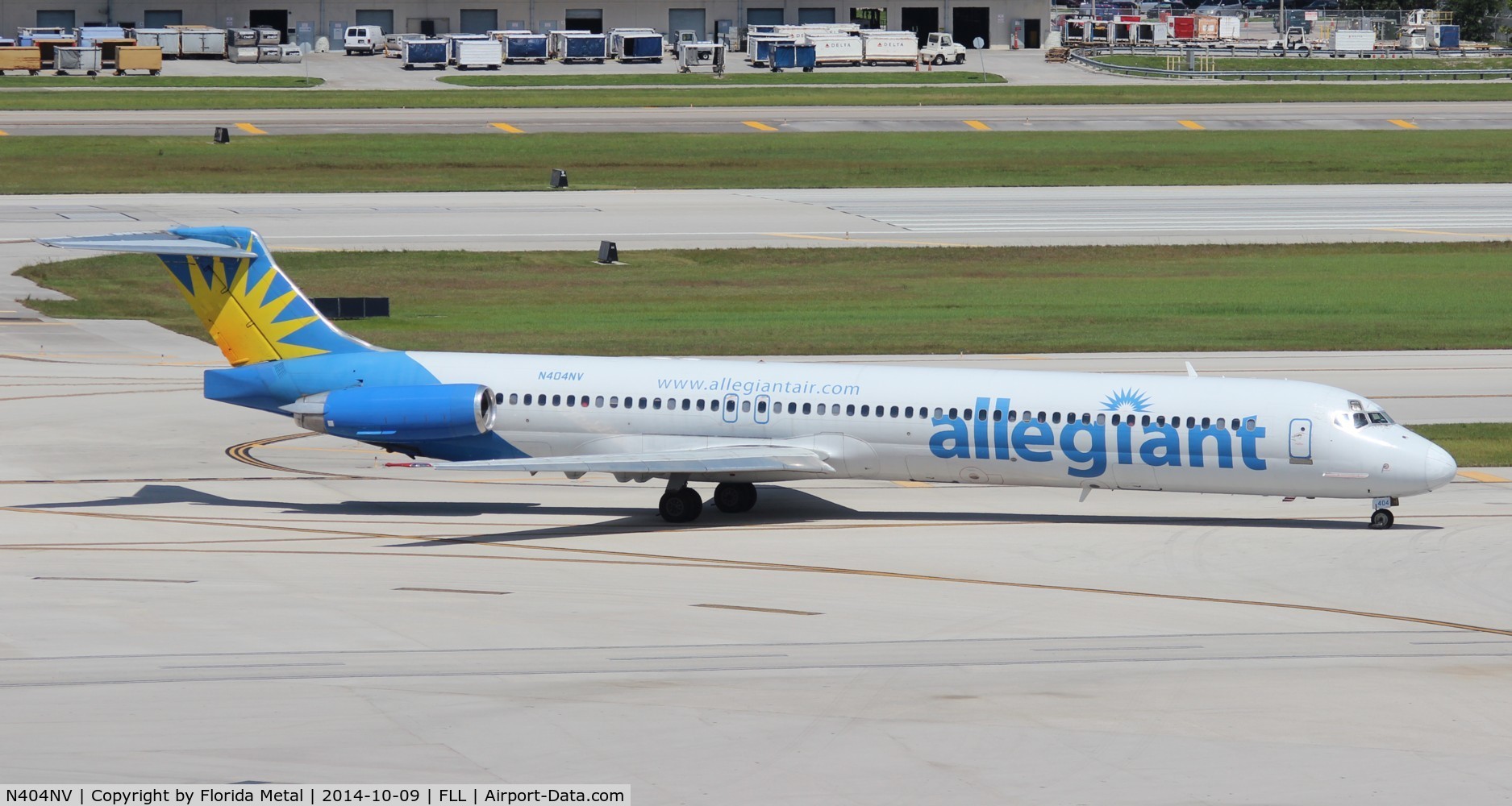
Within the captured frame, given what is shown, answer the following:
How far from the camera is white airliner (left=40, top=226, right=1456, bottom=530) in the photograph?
30.2 m

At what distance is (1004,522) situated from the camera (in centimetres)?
3183

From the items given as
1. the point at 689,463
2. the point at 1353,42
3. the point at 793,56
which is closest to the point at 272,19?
the point at 793,56

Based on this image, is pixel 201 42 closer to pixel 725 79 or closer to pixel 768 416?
pixel 725 79

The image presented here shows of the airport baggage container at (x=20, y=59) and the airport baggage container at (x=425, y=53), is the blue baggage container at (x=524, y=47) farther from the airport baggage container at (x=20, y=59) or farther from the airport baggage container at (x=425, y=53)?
the airport baggage container at (x=20, y=59)

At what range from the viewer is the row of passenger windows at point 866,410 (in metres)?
30.3

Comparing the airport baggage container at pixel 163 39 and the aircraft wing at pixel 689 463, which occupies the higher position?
the airport baggage container at pixel 163 39

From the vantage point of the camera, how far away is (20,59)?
120250 millimetres

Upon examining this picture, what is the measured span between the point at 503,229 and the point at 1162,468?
43.0 m

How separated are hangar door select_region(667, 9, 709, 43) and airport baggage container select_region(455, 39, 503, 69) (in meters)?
21.7

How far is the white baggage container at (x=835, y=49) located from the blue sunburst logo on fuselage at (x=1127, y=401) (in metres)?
103

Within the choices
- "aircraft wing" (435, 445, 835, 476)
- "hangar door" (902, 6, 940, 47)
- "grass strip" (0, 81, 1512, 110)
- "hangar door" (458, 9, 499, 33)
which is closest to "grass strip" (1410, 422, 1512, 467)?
"aircraft wing" (435, 445, 835, 476)

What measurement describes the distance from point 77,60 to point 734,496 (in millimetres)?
104104

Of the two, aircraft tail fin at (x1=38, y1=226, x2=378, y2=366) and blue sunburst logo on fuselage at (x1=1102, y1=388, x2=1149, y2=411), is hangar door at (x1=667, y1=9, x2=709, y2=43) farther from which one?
blue sunburst logo on fuselage at (x1=1102, y1=388, x2=1149, y2=411)

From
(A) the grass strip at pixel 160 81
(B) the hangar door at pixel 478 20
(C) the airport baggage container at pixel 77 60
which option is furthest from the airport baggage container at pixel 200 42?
(B) the hangar door at pixel 478 20
